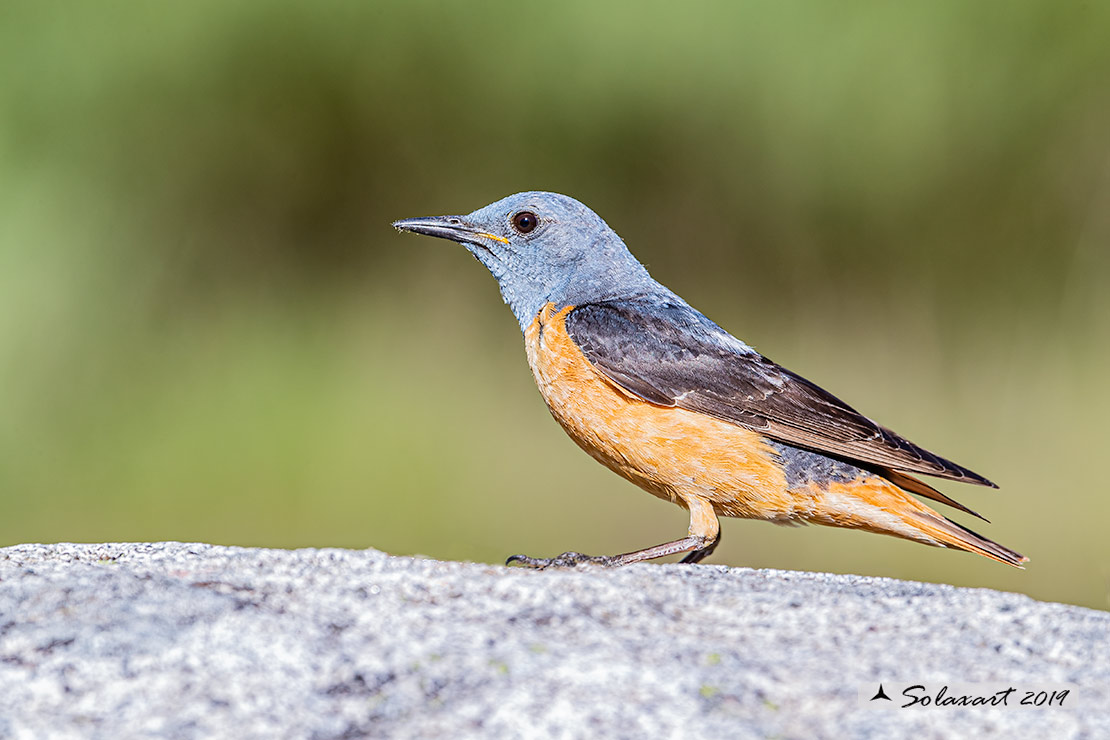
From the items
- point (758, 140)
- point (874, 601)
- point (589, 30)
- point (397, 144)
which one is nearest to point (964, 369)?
point (758, 140)

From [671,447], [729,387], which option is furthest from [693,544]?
[729,387]

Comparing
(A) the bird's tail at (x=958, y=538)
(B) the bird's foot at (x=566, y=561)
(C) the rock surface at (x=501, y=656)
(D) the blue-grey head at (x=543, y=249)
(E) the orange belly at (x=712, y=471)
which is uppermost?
(D) the blue-grey head at (x=543, y=249)

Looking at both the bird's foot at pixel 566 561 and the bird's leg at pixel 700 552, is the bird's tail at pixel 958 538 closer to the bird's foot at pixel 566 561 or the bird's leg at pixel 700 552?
the bird's leg at pixel 700 552

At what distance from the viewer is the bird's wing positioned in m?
5.09

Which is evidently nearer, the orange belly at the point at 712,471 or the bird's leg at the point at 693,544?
the bird's leg at the point at 693,544

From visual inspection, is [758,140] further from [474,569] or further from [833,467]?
[474,569]

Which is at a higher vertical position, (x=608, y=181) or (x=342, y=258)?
(x=608, y=181)

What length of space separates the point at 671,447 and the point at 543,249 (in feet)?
5.27

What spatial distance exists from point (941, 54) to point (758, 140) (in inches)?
69.3

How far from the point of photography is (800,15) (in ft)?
33.0

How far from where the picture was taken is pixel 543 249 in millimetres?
6148

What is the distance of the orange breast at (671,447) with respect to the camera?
5051 mm

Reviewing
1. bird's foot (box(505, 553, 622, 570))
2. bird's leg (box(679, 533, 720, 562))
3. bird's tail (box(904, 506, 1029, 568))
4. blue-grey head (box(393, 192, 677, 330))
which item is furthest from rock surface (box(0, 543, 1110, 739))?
blue-grey head (box(393, 192, 677, 330))

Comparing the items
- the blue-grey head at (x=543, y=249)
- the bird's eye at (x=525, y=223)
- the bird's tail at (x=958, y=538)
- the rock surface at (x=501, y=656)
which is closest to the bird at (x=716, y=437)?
the bird's tail at (x=958, y=538)
